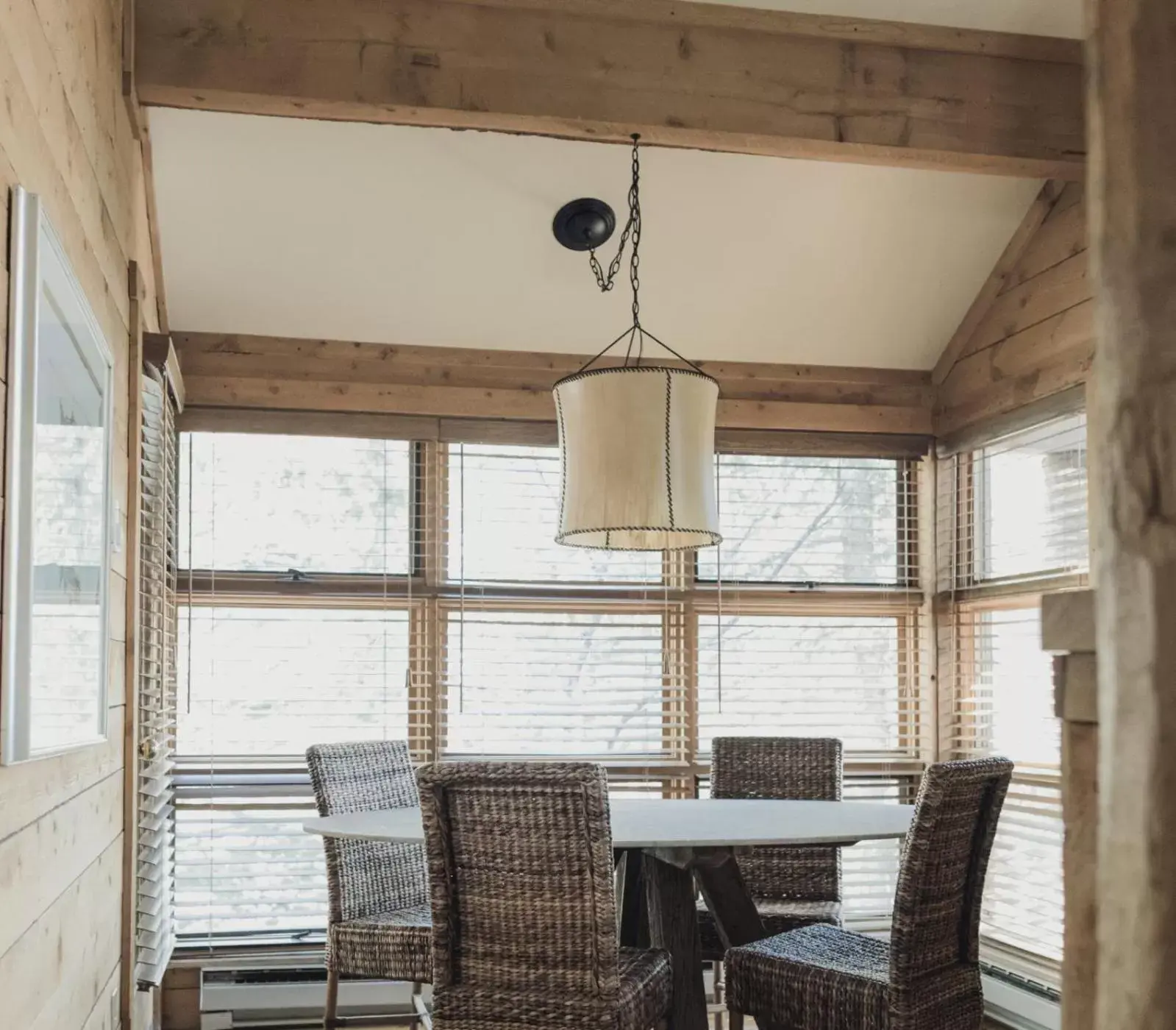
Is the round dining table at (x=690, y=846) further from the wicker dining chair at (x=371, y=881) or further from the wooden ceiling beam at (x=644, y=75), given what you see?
the wooden ceiling beam at (x=644, y=75)

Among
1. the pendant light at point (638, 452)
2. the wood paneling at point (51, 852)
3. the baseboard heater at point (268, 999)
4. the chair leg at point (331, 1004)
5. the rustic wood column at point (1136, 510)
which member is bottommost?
the baseboard heater at point (268, 999)

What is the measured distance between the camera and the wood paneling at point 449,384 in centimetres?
450

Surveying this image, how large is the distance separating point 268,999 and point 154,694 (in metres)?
1.29

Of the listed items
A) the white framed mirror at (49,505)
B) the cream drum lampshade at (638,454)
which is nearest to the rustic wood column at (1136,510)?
the white framed mirror at (49,505)

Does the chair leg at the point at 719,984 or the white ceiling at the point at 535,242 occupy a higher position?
the white ceiling at the point at 535,242

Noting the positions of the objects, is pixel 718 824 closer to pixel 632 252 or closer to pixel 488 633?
pixel 488 633

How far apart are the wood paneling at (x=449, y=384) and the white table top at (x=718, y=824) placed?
5.17 ft

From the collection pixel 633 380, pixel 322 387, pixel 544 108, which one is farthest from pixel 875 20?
pixel 322 387

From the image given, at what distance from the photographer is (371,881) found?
145 inches

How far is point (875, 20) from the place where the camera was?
3430 mm

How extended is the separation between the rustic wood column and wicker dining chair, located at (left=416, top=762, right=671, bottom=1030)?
175 centimetres

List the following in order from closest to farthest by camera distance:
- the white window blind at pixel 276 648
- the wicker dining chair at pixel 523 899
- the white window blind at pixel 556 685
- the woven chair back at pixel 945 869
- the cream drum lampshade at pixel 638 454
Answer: the wicker dining chair at pixel 523 899
the woven chair back at pixel 945 869
the cream drum lampshade at pixel 638 454
the white window blind at pixel 276 648
the white window blind at pixel 556 685

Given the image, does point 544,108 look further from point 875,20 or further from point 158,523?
point 158,523

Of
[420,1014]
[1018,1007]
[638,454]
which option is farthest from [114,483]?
[1018,1007]
